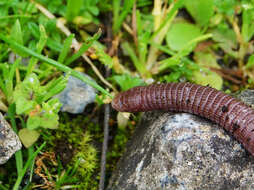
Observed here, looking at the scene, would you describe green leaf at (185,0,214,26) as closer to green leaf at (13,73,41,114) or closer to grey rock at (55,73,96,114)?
grey rock at (55,73,96,114)

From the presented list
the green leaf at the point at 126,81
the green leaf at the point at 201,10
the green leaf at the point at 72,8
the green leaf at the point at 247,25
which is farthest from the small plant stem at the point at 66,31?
the green leaf at the point at 247,25

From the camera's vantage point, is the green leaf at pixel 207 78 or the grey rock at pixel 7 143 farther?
the green leaf at pixel 207 78

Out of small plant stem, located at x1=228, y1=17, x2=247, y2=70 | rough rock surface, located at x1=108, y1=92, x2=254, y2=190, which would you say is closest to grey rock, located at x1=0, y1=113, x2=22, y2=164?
rough rock surface, located at x1=108, y1=92, x2=254, y2=190

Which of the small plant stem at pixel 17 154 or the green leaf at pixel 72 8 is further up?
the green leaf at pixel 72 8

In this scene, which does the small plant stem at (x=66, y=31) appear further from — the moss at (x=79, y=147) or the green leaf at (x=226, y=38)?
the green leaf at (x=226, y=38)

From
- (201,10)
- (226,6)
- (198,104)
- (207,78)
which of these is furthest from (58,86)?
(226,6)

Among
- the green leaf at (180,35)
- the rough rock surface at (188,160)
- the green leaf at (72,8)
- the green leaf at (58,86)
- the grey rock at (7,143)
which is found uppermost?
the green leaf at (72,8)
